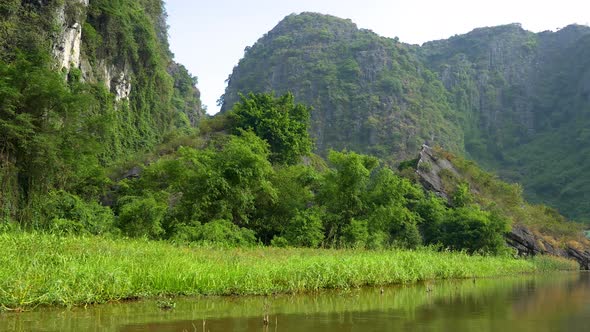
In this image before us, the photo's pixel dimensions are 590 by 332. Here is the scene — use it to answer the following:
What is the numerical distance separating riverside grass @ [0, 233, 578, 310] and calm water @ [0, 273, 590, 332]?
0.40 m

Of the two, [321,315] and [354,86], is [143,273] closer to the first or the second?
[321,315]

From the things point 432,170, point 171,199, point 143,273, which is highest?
point 432,170

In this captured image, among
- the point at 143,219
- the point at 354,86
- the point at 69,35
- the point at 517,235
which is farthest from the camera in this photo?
the point at 354,86

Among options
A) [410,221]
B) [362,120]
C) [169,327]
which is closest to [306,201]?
[410,221]

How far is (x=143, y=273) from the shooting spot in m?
10.3

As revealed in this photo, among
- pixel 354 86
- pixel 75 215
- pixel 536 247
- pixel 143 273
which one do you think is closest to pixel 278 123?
pixel 75 215

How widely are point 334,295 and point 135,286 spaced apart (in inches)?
184

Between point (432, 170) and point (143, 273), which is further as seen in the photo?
point (432, 170)

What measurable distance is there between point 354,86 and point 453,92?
2729 cm

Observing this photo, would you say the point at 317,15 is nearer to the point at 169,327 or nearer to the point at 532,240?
the point at 532,240

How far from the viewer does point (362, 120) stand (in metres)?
83.5

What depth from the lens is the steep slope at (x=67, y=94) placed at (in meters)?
23.7

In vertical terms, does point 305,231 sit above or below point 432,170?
below

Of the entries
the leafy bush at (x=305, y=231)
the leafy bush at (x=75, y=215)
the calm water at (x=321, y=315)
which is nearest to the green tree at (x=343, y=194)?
the leafy bush at (x=305, y=231)
